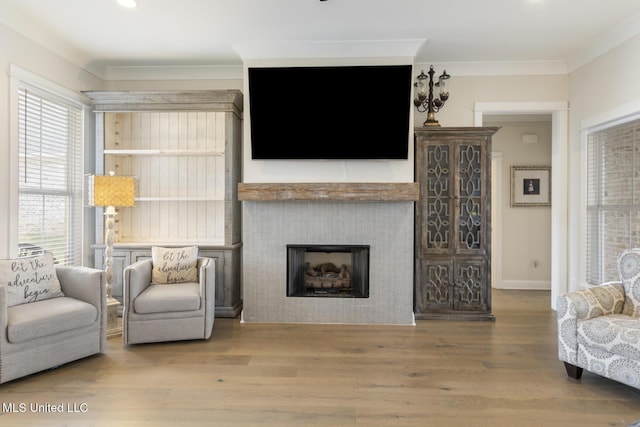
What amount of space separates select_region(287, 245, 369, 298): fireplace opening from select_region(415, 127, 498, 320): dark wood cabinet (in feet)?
2.01

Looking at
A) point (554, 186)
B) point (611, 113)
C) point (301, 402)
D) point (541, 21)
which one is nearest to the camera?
point (301, 402)

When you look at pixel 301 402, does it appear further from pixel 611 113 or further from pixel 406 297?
pixel 611 113

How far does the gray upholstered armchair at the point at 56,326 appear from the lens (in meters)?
2.41

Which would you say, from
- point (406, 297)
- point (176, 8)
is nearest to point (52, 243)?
point (176, 8)

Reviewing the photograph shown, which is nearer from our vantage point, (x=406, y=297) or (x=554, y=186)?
(x=406, y=297)

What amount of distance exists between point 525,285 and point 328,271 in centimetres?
325

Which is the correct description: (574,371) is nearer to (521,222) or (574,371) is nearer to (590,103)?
(590,103)

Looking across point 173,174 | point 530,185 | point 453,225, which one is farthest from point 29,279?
point 530,185

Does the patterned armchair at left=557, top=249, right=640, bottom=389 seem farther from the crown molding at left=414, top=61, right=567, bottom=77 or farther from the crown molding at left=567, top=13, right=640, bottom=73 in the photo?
the crown molding at left=414, top=61, right=567, bottom=77

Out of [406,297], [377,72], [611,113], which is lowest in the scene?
[406,297]

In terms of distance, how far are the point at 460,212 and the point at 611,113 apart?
1.64 m

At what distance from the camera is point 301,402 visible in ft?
7.33
